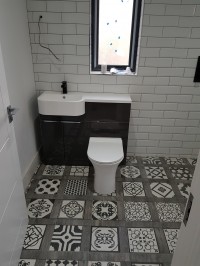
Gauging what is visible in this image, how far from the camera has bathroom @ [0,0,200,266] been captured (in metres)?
1.60

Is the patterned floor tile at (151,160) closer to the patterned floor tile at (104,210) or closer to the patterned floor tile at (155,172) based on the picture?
the patterned floor tile at (155,172)

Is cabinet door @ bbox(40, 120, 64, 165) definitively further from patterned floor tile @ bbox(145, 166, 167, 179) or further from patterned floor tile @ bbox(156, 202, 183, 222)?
patterned floor tile @ bbox(156, 202, 183, 222)

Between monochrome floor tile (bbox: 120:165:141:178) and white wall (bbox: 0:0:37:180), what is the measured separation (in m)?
1.09

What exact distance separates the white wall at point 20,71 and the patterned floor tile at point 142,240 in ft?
4.02

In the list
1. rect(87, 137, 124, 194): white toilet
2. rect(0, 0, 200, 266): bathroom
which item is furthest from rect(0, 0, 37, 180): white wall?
rect(87, 137, 124, 194): white toilet

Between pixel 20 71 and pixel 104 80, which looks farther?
pixel 104 80

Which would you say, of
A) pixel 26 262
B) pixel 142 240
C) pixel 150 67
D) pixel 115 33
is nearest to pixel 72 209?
pixel 26 262

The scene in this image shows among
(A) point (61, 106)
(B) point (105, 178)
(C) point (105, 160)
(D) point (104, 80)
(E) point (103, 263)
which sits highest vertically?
(D) point (104, 80)

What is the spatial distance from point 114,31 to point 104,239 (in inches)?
80.7

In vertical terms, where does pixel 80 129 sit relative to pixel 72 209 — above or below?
above

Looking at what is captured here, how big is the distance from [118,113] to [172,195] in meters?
1.03

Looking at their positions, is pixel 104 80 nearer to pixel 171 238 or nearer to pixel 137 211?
pixel 137 211

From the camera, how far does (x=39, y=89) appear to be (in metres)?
2.35

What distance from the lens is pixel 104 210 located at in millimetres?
1874
